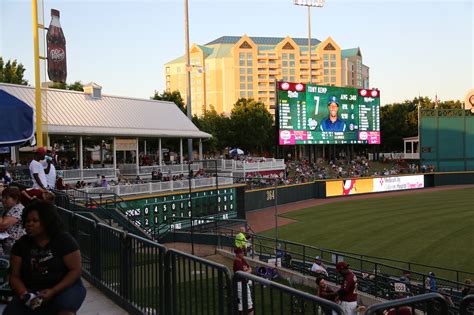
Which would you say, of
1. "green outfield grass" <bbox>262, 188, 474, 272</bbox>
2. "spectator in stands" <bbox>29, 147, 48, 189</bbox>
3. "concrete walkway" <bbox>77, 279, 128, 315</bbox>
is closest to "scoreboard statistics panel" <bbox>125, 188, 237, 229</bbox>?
"green outfield grass" <bbox>262, 188, 474, 272</bbox>

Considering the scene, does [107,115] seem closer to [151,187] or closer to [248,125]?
[151,187]

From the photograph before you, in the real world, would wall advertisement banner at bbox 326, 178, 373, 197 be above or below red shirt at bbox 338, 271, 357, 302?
below

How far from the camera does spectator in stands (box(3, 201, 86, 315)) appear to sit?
4371mm

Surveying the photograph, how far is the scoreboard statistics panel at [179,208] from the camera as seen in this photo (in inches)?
1054

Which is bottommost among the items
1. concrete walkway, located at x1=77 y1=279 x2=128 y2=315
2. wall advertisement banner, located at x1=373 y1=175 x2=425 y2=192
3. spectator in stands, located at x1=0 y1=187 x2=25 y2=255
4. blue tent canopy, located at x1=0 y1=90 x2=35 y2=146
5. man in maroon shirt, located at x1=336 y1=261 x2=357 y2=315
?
wall advertisement banner, located at x1=373 y1=175 x2=425 y2=192

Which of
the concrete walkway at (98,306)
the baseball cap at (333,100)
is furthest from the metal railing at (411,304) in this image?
the baseball cap at (333,100)

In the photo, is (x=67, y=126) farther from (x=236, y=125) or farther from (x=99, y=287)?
(x=236, y=125)

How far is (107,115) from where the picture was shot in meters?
33.5

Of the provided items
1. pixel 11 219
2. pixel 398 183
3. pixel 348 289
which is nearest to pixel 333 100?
pixel 398 183

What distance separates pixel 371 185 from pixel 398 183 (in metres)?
4.74

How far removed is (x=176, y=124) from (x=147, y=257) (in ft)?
110

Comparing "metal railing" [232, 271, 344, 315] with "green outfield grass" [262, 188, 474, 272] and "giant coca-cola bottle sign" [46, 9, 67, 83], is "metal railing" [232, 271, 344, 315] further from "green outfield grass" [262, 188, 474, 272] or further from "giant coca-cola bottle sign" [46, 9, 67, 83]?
"green outfield grass" [262, 188, 474, 272]

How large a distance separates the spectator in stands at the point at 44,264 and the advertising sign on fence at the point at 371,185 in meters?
45.4

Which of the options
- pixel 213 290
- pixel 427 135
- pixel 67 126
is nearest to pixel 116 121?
pixel 67 126
